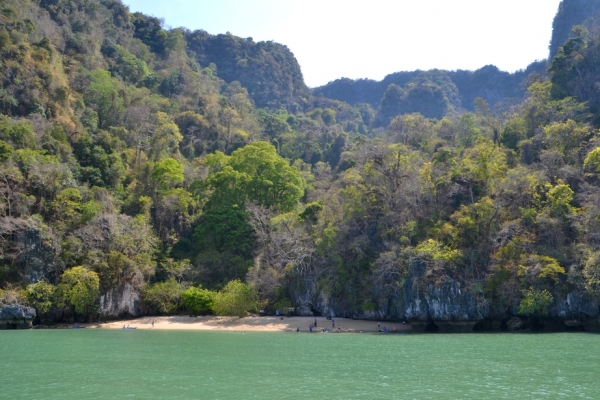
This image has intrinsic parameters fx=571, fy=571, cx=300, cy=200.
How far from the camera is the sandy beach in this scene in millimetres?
38281

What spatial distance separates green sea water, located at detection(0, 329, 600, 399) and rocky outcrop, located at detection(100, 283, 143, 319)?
327 inches

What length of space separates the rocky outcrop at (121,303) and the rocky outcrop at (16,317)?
182 inches

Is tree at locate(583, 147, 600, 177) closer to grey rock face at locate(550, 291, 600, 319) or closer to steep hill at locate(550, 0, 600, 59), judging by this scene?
grey rock face at locate(550, 291, 600, 319)

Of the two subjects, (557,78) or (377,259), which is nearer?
(377,259)

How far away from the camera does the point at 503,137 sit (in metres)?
48.7

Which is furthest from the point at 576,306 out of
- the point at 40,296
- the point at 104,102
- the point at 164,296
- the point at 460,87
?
the point at 460,87

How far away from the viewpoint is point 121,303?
133 ft

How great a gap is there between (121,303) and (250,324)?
937 cm

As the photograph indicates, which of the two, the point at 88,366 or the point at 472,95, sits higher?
the point at 472,95

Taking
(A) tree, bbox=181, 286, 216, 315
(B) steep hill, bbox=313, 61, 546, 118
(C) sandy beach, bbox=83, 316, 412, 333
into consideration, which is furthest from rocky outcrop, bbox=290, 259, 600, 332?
(B) steep hill, bbox=313, 61, 546, 118

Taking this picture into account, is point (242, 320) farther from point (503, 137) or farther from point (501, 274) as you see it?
point (503, 137)

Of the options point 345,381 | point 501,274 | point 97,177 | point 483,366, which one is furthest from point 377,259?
point 97,177

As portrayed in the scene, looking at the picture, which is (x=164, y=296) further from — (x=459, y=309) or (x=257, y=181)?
(x=459, y=309)

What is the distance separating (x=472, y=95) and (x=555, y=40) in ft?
146
